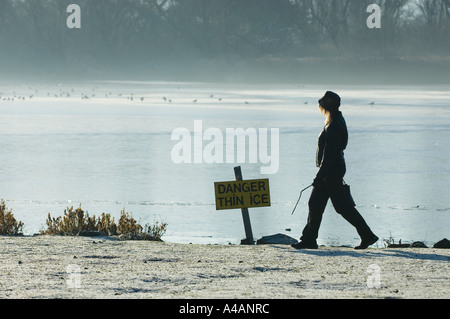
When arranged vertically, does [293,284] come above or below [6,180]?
below

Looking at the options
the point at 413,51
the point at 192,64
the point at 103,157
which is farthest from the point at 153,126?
the point at 413,51

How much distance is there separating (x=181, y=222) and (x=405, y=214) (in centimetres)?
315

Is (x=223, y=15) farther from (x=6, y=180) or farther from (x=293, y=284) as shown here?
(x=293, y=284)

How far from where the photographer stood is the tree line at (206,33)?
78.6 meters

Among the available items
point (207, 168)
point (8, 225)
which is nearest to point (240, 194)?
point (8, 225)

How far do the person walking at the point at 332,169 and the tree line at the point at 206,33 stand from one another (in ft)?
213

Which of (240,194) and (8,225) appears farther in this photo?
(8,225)

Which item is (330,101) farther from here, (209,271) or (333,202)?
(209,271)

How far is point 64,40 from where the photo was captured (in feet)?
273

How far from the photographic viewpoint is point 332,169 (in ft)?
30.5

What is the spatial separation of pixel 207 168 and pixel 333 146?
984 cm
